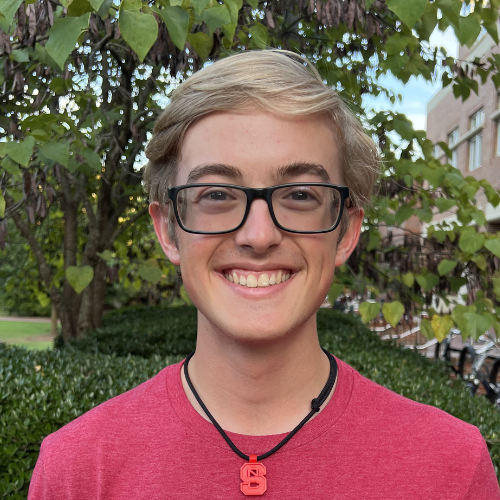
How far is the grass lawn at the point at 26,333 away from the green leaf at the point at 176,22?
15.2m

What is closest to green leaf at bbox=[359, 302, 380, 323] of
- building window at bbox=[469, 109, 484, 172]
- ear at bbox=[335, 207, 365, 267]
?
ear at bbox=[335, 207, 365, 267]

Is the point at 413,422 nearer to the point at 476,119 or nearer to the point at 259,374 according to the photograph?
the point at 259,374

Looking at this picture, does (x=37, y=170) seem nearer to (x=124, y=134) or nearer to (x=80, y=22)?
(x=124, y=134)

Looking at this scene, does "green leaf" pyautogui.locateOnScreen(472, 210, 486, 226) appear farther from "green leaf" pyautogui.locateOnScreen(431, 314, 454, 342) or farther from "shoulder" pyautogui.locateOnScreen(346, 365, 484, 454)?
"shoulder" pyautogui.locateOnScreen(346, 365, 484, 454)

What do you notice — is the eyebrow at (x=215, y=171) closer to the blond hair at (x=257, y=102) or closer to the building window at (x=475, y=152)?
the blond hair at (x=257, y=102)

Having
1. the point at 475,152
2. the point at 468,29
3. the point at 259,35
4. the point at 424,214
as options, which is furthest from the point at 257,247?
the point at 475,152

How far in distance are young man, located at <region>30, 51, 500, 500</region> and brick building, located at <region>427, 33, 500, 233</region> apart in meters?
Result: 14.2

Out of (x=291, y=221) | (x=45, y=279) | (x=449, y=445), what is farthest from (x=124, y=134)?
(x=449, y=445)

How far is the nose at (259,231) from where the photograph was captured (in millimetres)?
1216

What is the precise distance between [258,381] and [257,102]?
65 centimetres

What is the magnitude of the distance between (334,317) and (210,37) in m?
5.65

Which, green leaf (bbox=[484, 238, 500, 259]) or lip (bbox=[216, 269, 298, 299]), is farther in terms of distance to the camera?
green leaf (bbox=[484, 238, 500, 259])

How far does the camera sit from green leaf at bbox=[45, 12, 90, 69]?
5.91 ft

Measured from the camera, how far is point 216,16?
2.20 m
